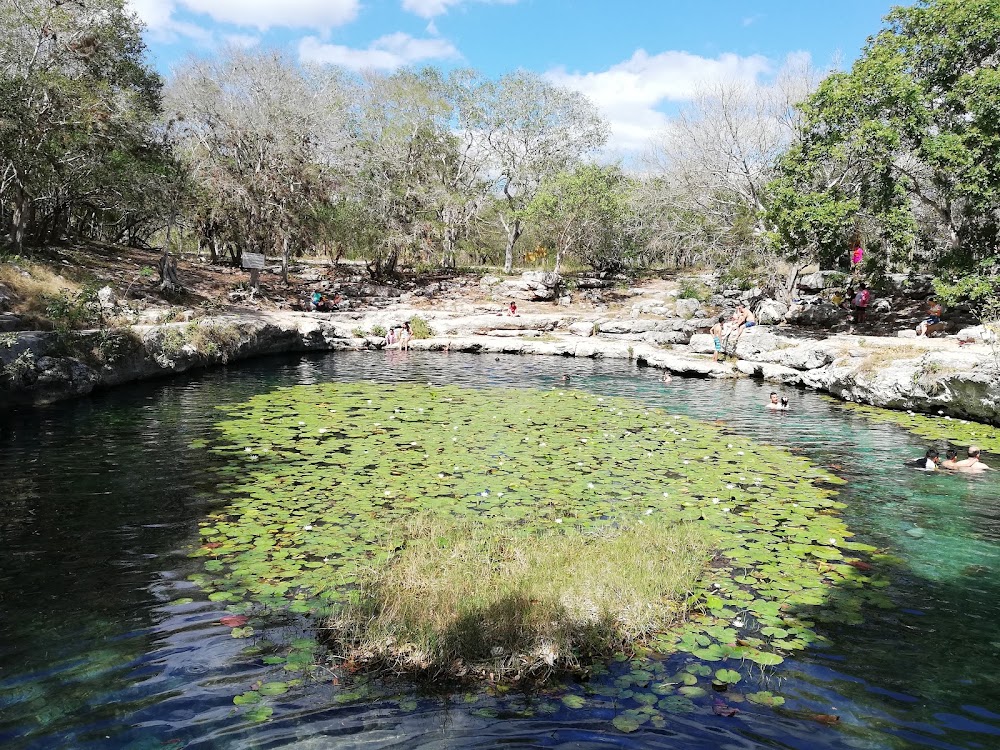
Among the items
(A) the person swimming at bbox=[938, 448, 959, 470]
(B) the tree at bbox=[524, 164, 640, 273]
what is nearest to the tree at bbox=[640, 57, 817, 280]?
(B) the tree at bbox=[524, 164, 640, 273]

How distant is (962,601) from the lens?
22.6ft

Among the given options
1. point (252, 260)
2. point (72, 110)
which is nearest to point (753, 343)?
point (252, 260)

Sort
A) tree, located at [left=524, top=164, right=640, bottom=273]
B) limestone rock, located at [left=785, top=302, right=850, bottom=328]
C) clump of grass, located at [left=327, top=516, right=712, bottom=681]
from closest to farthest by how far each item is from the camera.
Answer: clump of grass, located at [left=327, top=516, right=712, bottom=681] < limestone rock, located at [left=785, top=302, right=850, bottom=328] < tree, located at [left=524, top=164, right=640, bottom=273]

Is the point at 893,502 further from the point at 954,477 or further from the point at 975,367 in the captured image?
the point at 975,367

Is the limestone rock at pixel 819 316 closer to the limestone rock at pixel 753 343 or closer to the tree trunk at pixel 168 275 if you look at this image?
the limestone rock at pixel 753 343

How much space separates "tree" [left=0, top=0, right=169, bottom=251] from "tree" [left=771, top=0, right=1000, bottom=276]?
25.8 m

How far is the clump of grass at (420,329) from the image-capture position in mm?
31344

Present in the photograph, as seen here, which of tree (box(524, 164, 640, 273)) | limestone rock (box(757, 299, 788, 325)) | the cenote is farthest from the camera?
tree (box(524, 164, 640, 273))

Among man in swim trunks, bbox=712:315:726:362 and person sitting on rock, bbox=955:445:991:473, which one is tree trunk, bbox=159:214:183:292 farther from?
person sitting on rock, bbox=955:445:991:473

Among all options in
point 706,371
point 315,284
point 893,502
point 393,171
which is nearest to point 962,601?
point 893,502

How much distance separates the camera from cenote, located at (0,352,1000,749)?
4.59 m

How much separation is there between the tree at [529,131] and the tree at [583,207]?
4.05 meters

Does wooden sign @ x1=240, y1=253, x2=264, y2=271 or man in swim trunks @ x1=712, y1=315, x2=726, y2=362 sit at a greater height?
wooden sign @ x1=240, y1=253, x2=264, y2=271

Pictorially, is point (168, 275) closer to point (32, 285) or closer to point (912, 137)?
point (32, 285)
